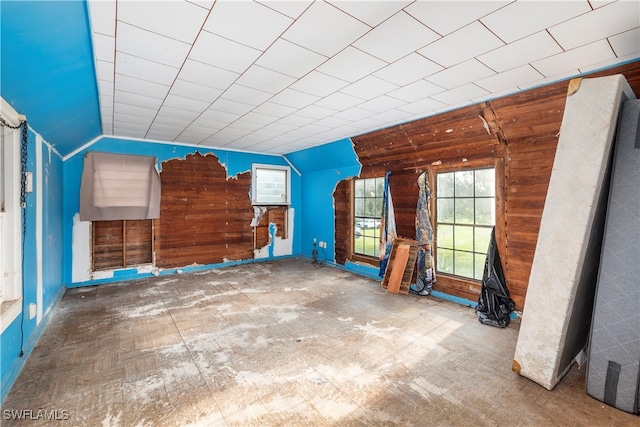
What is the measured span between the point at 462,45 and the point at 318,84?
52.2 inches

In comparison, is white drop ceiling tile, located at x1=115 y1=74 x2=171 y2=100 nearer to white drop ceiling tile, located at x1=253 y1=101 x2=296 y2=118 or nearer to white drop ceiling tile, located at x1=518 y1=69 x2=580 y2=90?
white drop ceiling tile, located at x1=253 y1=101 x2=296 y2=118

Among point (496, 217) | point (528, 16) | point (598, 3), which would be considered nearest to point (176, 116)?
point (528, 16)

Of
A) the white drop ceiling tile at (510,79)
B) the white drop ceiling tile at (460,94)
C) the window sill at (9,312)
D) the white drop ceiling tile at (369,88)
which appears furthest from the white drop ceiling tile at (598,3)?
the window sill at (9,312)

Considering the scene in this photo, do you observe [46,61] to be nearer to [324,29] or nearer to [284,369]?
[324,29]

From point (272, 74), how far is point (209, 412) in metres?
2.77

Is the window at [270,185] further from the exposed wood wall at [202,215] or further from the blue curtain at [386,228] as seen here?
the blue curtain at [386,228]

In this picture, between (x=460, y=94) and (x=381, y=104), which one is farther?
(x=381, y=104)

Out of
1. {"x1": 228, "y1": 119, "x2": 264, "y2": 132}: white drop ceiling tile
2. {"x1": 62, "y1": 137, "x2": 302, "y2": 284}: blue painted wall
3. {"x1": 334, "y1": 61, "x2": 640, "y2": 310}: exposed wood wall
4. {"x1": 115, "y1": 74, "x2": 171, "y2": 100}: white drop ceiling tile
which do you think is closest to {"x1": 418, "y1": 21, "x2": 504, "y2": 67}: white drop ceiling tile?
{"x1": 334, "y1": 61, "x2": 640, "y2": 310}: exposed wood wall

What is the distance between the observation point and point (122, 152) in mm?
5211

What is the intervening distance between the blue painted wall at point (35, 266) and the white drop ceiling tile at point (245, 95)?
2.08 metres

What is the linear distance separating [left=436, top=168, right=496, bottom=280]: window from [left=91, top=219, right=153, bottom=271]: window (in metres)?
5.22

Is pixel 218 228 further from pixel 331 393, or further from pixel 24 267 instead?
pixel 331 393

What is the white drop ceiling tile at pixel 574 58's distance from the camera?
7.20 feet

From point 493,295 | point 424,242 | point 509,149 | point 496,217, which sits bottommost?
point 493,295
